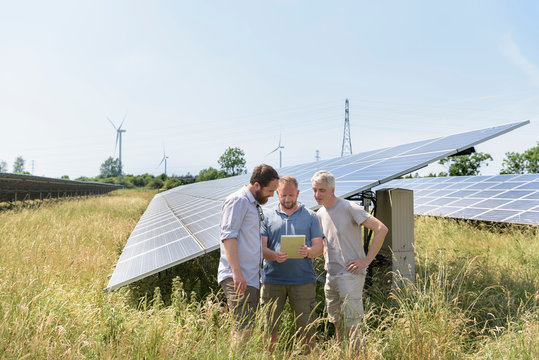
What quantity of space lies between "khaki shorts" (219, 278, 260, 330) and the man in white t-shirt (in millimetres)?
1014

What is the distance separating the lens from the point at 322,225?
405 cm

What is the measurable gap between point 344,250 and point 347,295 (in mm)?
488

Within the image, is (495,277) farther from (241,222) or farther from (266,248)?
(241,222)

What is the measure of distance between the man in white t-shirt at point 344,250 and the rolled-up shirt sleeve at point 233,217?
96 centimetres

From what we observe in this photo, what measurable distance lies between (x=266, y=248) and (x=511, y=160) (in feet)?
182

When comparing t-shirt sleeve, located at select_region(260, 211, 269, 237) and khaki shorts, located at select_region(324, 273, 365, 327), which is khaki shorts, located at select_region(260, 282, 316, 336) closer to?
khaki shorts, located at select_region(324, 273, 365, 327)

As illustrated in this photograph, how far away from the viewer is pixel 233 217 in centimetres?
326

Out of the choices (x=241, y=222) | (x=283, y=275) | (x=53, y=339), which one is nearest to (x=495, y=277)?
(x=283, y=275)

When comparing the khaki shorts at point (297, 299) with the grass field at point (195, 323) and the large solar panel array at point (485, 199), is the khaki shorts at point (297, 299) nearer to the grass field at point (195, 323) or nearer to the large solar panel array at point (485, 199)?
the grass field at point (195, 323)

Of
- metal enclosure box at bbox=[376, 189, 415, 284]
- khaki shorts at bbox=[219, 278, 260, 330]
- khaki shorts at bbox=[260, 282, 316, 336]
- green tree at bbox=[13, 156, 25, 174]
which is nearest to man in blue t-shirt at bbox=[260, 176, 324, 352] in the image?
khaki shorts at bbox=[260, 282, 316, 336]

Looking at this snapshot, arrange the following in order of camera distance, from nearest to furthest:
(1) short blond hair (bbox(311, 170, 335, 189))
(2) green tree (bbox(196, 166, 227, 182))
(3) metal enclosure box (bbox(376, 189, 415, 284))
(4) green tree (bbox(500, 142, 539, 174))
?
(1) short blond hair (bbox(311, 170, 335, 189))
(3) metal enclosure box (bbox(376, 189, 415, 284))
(4) green tree (bbox(500, 142, 539, 174))
(2) green tree (bbox(196, 166, 227, 182))

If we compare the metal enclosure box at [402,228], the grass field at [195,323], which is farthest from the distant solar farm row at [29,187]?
the metal enclosure box at [402,228]

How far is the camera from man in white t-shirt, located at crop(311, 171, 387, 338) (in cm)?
367

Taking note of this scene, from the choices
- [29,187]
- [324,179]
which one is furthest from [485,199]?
[29,187]
